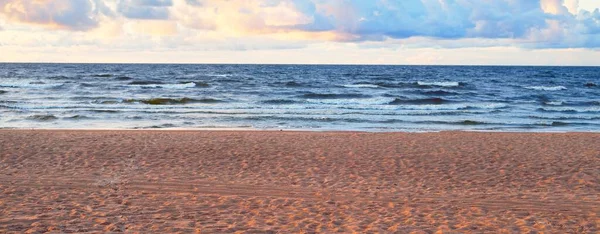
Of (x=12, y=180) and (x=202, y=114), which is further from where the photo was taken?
(x=202, y=114)

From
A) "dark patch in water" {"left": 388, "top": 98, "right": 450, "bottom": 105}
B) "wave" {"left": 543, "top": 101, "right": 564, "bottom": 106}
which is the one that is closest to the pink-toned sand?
"dark patch in water" {"left": 388, "top": 98, "right": 450, "bottom": 105}

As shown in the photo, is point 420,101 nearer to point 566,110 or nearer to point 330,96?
point 330,96

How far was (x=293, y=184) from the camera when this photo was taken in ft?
33.3

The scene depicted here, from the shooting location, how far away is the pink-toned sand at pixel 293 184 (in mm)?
7719

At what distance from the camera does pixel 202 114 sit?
2573cm

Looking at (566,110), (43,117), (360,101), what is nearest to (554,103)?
(566,110)

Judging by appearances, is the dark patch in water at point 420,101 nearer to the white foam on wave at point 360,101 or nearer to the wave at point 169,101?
the white foam on wave at point 360,101

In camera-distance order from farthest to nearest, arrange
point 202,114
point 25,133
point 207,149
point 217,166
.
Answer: point 202,114 → point 25,133 → point 207,149 → point 217,166

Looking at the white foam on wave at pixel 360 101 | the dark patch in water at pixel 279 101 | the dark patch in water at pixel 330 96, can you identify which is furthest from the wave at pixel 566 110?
the dark patch in water at pixel 279 101

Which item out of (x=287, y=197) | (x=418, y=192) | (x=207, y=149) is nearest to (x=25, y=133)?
(x=207, y=149)

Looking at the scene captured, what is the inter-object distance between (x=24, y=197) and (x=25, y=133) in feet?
27.1

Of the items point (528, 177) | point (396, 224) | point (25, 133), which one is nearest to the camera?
point (396, 224)

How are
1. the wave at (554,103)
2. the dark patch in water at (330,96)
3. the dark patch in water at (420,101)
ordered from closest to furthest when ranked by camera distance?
the dark patch in water at (420,101) < the wave at (554,103) < the dark patch in water at (330,96)

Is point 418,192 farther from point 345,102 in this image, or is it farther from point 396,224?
point 345,102
